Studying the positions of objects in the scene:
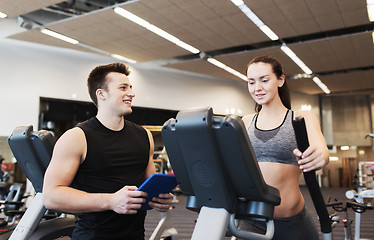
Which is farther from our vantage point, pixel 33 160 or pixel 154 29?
pixel 154 29

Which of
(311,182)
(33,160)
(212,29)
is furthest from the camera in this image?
(212,29)

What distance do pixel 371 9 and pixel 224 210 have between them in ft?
26.2

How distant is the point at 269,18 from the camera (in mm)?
7793

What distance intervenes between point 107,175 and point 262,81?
0.87 m

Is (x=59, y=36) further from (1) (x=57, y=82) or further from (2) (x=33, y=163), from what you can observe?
(2) (x=33, y=163)

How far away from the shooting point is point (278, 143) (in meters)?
1.43

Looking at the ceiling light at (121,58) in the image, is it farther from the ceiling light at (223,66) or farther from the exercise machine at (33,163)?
the exercise machine at (33,163)

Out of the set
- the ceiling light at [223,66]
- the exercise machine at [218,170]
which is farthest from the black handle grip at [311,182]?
the ceiling light at [223,66]

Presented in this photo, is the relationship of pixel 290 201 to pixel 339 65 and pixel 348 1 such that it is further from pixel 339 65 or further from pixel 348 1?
pixel 339 65

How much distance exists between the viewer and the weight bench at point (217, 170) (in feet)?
3.25

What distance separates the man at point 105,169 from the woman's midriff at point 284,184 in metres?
0.48

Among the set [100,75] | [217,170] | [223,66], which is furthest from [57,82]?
[217,170]

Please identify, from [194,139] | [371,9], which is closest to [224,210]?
[194,139]

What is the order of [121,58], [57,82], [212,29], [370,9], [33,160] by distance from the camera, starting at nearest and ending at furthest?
1. [33,160]
2. [370,9]
3. [212,29]
4. [57,82]
5. [121,58]
